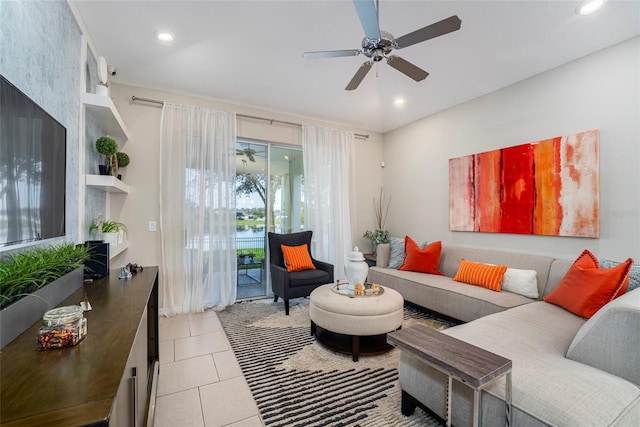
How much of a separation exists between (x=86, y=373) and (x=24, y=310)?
56 centimetres

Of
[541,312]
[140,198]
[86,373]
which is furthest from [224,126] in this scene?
[541,312]

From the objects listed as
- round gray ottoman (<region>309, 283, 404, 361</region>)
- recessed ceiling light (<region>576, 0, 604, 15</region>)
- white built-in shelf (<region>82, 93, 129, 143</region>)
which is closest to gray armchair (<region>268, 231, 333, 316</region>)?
round gray ottoman (<region>309, 283, 404, 361</region>)

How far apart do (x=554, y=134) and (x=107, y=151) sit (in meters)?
4.55

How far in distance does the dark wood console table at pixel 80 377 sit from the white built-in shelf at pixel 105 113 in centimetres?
176

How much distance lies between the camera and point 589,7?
2.21m

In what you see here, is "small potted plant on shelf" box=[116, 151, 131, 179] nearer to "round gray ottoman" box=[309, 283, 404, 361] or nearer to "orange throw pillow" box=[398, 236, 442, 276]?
Answer: "round gray ottoman" box=[309, 283, 404, 361]

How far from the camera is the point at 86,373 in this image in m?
0.84

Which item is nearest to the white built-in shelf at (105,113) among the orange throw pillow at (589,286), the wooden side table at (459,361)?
the wooden side table at (459,361)

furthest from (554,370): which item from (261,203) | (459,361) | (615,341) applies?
(261,203)

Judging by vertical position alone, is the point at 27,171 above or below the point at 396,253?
above

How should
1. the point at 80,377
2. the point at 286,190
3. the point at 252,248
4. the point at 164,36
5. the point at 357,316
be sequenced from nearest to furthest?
the point at 80,377
the point at 357,316
the point at 164,36
the point at 252,248
the point at 286,190

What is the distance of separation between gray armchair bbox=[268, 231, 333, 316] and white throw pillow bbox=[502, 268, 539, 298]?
6.69 ft

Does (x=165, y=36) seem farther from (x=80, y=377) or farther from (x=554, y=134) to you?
(x=554, y=134)

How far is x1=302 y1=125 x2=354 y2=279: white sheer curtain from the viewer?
4.64 meters
